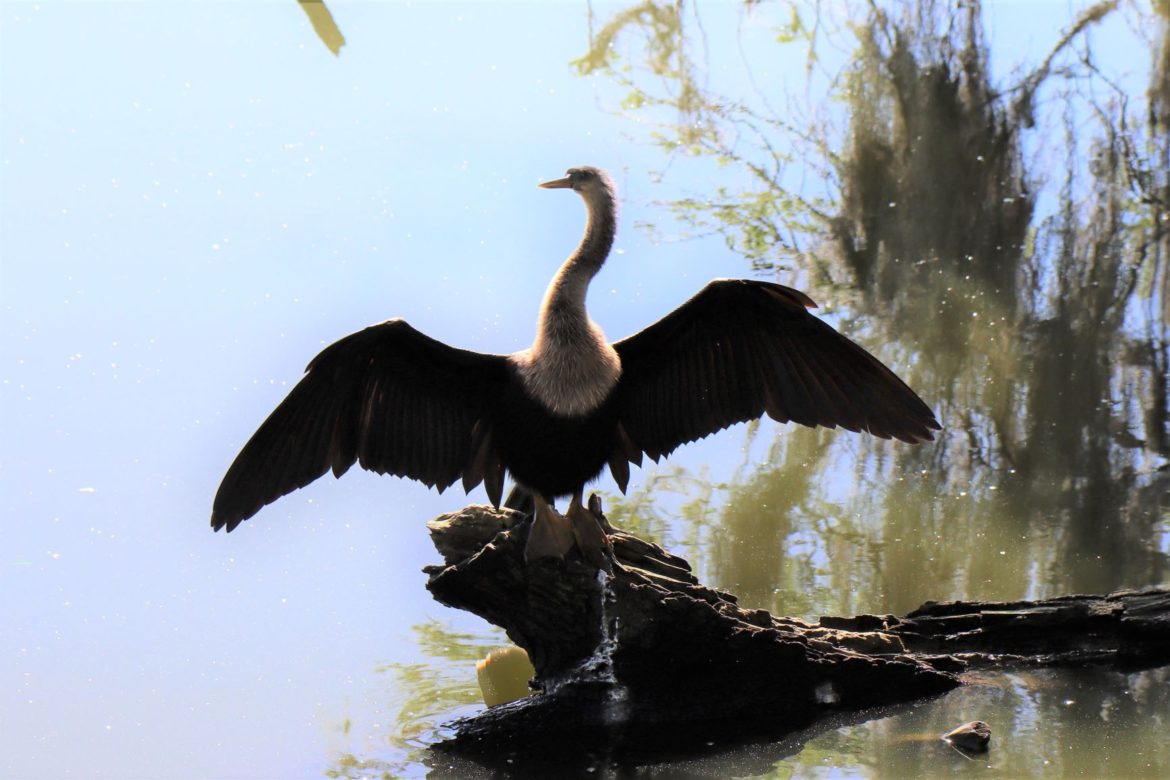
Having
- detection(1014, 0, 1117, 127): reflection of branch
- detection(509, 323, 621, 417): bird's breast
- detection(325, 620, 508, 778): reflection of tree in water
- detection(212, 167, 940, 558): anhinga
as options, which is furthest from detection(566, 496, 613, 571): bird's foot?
detection(1014, 0, 1117, 127): reflection of branch

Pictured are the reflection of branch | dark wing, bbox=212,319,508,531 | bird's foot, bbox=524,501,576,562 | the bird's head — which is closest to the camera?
bird's foot, bbox=524,501,576,562

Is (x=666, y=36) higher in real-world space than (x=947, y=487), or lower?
higher

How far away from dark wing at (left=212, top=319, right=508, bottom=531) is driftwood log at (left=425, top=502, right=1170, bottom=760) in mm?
250

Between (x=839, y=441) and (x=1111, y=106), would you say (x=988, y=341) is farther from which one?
(x=1111, y=106)

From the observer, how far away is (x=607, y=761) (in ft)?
10.8

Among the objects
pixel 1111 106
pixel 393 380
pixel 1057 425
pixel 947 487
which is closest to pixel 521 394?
pixel 393 380

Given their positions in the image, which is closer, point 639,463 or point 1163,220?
point 639,463

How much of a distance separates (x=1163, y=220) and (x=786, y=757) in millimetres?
5225

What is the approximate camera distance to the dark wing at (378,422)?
3.44 m

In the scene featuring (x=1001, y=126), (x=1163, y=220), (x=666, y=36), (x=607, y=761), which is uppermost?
(x=666, y=36)

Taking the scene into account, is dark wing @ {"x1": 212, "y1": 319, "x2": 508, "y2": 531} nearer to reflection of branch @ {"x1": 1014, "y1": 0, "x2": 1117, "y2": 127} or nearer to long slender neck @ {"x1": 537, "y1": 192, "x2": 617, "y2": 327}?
long slender neck @ {"x1": 537, "y1": 192, "x2": 617, "y2": 327}

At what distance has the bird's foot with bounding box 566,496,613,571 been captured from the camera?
333cm

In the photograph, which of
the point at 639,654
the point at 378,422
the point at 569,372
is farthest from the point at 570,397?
the point at 639,654

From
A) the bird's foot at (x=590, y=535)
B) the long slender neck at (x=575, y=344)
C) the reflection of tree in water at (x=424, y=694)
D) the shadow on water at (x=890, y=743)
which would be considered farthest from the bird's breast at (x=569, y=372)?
the reflection of tree in water at (x=424, y=694)
